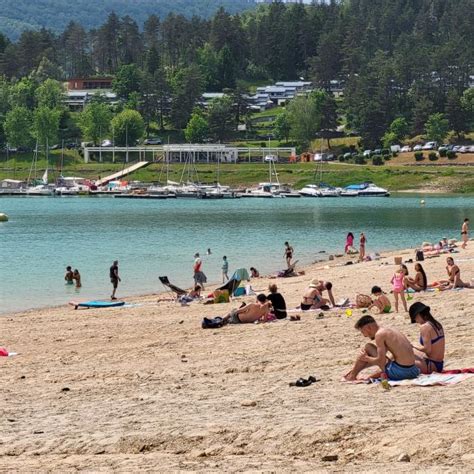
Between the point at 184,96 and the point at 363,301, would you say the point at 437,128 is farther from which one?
the point at 363,301

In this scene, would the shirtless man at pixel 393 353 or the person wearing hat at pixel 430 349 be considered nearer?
the shirtless man at pixel 393 353

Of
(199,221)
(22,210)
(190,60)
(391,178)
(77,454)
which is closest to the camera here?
(77,454)

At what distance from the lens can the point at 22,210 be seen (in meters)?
101

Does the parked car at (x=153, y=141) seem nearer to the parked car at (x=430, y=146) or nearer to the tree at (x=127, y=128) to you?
the tree at (x=127, y=128)

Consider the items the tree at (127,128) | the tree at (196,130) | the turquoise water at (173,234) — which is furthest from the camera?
the tree at (196,130)

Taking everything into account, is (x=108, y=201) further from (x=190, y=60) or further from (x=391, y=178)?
(x=190, y=60)

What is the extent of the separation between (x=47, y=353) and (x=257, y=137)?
137 meters

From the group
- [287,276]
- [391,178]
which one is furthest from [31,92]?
[287,276]

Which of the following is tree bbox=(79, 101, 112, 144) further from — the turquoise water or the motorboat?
the motorboat

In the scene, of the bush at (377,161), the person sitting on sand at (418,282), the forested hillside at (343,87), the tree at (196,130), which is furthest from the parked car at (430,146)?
the person sitting on sand at (418,282)

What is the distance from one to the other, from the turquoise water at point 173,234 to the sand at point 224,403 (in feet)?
41.6

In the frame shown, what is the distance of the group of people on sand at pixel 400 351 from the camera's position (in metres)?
14.1

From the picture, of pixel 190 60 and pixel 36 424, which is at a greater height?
pixel 190 60

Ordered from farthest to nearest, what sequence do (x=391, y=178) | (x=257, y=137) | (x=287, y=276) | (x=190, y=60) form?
(x=190, y=60) → (x=257, y=137) → (x=391, y=178) → (x=287, y=276)
